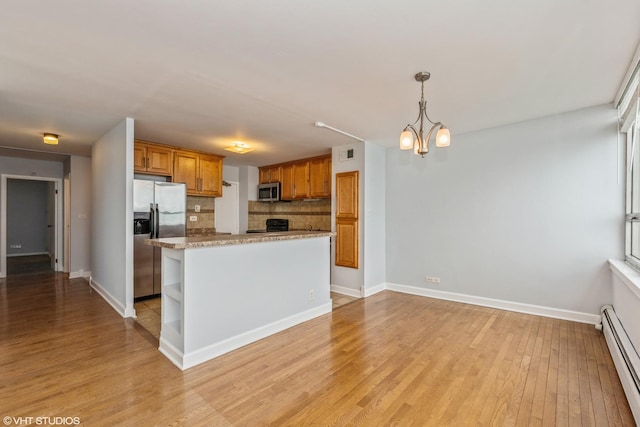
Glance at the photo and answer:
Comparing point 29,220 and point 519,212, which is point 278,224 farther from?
point 29,220

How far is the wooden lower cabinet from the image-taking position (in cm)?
465

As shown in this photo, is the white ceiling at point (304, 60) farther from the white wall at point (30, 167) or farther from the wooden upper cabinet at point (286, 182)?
the white wall at point (30, 167)

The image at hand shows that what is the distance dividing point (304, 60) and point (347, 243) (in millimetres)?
3083

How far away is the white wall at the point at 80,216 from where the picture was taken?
225 inches

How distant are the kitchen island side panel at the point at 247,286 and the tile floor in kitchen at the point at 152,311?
0.70 meters

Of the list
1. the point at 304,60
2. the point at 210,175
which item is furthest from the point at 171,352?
the point at 210,175

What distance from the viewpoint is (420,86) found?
2.64 meters

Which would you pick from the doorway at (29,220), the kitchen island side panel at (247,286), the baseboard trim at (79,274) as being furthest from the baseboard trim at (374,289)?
the doorway at (29,220)

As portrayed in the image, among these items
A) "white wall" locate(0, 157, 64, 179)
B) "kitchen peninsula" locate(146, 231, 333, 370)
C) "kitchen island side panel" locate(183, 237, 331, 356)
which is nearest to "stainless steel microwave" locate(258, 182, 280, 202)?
"kitchen island side panel" locate(183, 237, 331, 356)

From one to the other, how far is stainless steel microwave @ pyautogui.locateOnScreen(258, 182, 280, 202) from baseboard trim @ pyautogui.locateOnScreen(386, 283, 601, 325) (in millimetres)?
2877

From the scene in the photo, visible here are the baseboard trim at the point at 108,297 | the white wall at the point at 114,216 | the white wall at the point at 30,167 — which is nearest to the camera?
the white wall at the point at 114,216

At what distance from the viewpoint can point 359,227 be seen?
15.1ft

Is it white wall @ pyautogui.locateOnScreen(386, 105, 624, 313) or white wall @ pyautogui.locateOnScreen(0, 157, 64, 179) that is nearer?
white wall @ pyautogui.locateOnScreen(386, 105, 624, 313)

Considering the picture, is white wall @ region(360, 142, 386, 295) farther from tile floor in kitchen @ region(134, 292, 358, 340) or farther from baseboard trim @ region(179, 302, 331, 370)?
baseboard trim @ region(179, 302, 331, 370)
